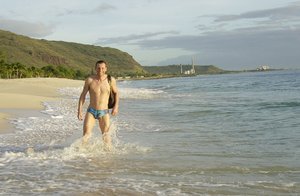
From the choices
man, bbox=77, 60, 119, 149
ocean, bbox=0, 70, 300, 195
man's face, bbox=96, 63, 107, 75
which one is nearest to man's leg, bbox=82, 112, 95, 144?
man, bbox=77, 60, 119, 149

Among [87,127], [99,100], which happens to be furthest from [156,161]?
[99,100]

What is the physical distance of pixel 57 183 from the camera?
19.6ft

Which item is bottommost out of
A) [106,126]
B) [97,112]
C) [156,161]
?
[156,161]

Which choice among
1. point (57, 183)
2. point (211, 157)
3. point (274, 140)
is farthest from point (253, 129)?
point (57, 183)

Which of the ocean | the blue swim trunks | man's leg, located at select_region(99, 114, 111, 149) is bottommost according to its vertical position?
the ocean

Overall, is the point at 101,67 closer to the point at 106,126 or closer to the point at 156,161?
the point at 106,126

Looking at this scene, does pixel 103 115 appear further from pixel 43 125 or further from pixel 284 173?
pixel 43 125

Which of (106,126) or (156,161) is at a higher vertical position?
(106,126)

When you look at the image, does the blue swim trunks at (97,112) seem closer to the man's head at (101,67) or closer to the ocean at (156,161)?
the ocean at (156,161)

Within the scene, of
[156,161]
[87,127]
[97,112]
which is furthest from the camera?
[97,112]

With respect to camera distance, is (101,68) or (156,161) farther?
(101,68)

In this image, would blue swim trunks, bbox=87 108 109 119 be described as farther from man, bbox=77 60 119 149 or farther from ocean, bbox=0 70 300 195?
ocean, bbox=0 70 300 195

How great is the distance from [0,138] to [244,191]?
642 cm

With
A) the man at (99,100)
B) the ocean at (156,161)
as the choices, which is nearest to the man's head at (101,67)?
the man at (99,100)
